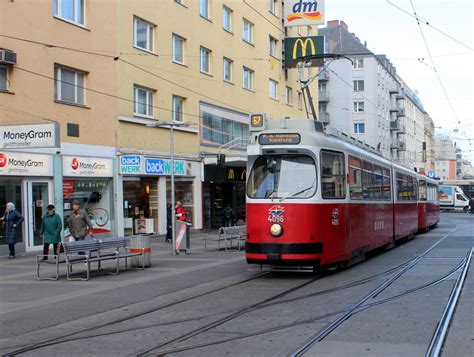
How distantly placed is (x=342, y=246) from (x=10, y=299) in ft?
22.0

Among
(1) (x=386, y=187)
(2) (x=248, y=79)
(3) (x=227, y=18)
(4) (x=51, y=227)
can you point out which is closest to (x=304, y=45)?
(2) (x=248, y=79)

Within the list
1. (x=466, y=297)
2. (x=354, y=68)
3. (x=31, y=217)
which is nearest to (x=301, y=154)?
(x=466, y=297)

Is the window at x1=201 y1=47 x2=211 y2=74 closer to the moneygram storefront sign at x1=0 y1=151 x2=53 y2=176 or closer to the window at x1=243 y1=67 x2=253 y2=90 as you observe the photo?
the window at x1=243 y1=67 x2=253 y2=90

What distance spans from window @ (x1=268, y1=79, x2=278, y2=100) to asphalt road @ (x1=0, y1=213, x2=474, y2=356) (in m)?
24.3

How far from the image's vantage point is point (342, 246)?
39.4 ft

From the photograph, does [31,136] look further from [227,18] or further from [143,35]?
[227,18]

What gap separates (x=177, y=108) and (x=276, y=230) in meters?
16.4

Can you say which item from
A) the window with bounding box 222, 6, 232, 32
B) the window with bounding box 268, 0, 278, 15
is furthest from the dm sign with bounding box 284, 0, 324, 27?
the window with bounding box 222, 6, 232, 32

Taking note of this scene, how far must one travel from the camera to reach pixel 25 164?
57.8 feet

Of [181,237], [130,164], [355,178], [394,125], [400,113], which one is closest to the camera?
[355,178]

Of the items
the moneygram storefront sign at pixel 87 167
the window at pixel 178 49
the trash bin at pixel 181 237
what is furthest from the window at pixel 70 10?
the trash bin at pixel 181 237

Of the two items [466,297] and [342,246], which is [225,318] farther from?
[342,246]

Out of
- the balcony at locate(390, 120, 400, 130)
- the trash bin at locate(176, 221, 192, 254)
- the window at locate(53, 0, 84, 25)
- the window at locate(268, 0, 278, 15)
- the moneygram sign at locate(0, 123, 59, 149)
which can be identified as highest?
the window at locate(268, 0, 278, 15)

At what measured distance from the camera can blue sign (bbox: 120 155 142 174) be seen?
2178 cm
